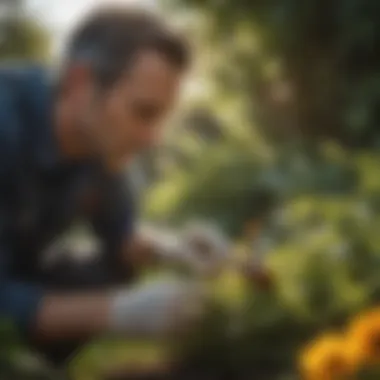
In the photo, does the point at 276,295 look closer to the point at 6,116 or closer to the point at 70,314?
the point at 70,314

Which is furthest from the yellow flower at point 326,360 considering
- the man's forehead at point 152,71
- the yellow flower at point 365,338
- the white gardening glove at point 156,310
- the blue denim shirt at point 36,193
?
the man's forehead at point 152,71

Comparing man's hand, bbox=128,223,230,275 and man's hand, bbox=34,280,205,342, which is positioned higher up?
man's hand, bbox=128,223,230,275

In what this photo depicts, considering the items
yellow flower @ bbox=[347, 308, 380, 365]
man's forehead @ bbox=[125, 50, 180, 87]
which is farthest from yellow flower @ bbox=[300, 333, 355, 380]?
man's forehead @ bbox=[125, 50, 180, 87]

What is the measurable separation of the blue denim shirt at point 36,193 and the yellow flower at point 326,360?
10.9 inches

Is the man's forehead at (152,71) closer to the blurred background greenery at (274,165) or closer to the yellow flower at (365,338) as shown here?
the blurred background greenery at (274,165)

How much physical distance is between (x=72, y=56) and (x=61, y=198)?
0.19m

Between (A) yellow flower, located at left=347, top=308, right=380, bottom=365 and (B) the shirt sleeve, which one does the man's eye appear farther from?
(A) yellow flower, located at left=347, top=308, right=380, bottom=365

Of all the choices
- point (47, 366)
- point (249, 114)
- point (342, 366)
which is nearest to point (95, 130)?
point (249, 114)

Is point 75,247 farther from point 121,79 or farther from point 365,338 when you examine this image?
point 365,338

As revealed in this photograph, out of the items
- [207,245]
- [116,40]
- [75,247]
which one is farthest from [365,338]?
[116,40]

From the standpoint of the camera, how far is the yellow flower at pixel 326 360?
4.18ft

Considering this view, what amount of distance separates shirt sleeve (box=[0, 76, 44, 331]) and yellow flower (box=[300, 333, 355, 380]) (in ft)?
1.18

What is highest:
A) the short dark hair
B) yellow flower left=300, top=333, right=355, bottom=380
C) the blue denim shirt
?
the short dark hair

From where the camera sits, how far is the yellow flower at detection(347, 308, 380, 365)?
4.20ft
